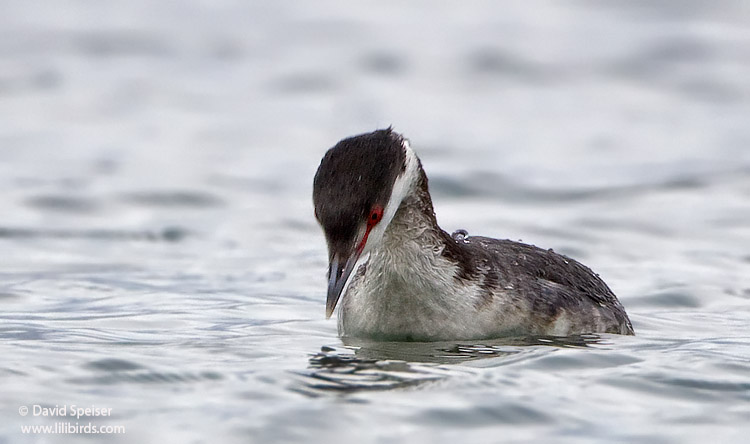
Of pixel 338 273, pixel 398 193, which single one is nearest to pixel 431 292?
pixel 398 193

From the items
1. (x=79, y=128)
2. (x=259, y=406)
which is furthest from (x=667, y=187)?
(x=259, y=406)

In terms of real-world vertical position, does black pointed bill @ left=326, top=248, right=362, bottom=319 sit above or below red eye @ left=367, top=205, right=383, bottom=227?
below

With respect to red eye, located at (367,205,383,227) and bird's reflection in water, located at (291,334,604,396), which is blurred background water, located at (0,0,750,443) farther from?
red eye, located at (367,205,383,227)

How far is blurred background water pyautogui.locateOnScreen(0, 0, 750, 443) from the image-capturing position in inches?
338

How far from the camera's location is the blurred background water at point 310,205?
28.2ft

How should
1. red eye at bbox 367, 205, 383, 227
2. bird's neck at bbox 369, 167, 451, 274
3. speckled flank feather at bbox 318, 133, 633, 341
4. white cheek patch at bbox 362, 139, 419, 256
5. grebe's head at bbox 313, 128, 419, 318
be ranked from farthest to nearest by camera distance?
bird's neck at bbox 369, 167, 451, 274
speckled flank feather at bbox 318, 133, 633, 341
white cheek patch at bbox 362, 139, 419, 256
red eye at bbox 367, 205, 383, 227
grebe's head at bbox 313, 128, 419, 318

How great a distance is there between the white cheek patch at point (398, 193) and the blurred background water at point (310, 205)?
0.85 meters

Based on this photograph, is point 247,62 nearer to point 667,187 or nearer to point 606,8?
point 606,8

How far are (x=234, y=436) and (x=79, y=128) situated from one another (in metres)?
14.6

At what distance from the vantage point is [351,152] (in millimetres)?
9508

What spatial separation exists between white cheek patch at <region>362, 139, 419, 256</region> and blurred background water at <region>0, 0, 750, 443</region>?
2.79 ft

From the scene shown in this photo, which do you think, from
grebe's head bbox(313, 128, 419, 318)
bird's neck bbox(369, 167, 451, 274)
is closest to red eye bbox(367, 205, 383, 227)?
grebe's head bbox(313, 128, 419, 318)

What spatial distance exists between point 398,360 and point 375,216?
3.27 feet

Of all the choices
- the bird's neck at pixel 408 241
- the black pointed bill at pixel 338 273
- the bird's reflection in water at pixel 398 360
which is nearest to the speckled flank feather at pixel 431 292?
the bird's neck at pixel 408 241
